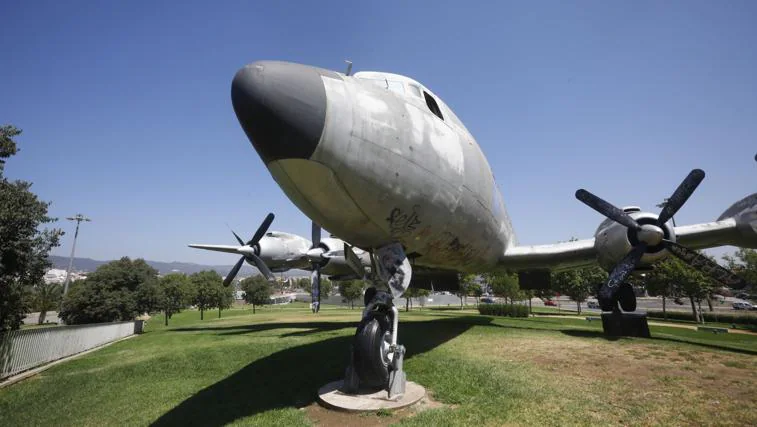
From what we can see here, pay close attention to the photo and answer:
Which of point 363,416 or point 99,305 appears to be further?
point 99,305

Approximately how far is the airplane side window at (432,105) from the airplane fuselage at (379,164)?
27 millimetres

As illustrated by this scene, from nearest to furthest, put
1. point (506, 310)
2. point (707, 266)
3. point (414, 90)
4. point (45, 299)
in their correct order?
point (414, 90)
point (707, 266)
point (506, 310)
point (45, 299)

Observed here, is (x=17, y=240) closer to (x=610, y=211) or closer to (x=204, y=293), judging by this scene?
(x=610, y=211)

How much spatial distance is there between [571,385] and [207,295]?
52.4 metres

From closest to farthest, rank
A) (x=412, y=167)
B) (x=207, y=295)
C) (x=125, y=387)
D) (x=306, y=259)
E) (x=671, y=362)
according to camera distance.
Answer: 1. (x=412, y=167)
2. (x=671, y=362)
3. (x=125, y=387)
4. (x=306, y=259)
5. (x=207, y=295)

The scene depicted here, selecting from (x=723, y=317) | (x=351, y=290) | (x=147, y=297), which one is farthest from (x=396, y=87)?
(x=351, y=290)

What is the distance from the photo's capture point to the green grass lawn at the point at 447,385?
6.02 m

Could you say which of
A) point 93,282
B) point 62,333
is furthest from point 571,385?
point 93,282

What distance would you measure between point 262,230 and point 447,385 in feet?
57.6

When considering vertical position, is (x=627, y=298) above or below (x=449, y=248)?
below

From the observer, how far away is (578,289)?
145 ft

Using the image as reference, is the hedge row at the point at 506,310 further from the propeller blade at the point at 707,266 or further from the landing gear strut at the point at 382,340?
the landing gear strut at the point at 382,340

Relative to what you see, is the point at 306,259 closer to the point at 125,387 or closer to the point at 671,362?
the point at 125,387

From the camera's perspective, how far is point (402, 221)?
6.80 m
